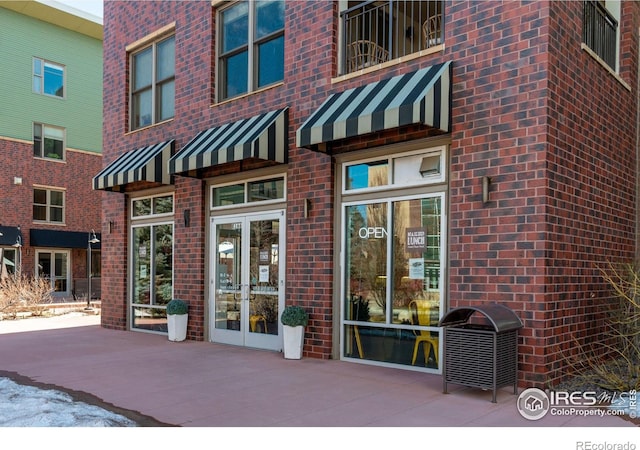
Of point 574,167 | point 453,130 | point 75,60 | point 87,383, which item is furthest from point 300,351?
point 75,60

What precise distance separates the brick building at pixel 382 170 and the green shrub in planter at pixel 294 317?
0.19 meters

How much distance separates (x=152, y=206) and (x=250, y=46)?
396 centimetres

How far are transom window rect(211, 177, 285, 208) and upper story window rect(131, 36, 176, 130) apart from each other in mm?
2377

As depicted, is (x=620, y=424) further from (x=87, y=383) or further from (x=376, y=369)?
(x=87, y=383)

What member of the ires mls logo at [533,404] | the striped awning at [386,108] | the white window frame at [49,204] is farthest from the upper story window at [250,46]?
the white window frame at [49,204]

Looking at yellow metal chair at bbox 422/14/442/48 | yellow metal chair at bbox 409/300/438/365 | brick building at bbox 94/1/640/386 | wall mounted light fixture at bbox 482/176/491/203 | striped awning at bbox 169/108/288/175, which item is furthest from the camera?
striped awning at bbox 169/108/288/175

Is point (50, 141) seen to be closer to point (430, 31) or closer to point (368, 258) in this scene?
point (430, 31)

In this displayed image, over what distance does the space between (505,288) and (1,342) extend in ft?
30.0

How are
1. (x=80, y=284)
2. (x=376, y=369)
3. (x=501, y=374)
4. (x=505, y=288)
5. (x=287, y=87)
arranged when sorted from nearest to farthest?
(x=501, y=374)
(x=505, y=288)
(x=376, y=369)
(x=287, y=87)
(x=80, y=284)

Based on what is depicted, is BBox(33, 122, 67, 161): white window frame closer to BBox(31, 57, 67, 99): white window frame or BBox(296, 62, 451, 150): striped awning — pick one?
BBox(31, 57, 67, 99): white window frame

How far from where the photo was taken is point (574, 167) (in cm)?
714

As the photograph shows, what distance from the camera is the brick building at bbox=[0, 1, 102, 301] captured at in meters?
23.6

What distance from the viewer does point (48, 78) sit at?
25.4m

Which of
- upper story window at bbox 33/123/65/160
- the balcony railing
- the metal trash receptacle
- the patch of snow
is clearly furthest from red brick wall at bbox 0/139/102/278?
the balcony railing
